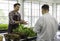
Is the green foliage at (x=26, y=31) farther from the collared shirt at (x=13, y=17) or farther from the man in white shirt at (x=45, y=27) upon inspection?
the collared shirt at (x=13, y=17)

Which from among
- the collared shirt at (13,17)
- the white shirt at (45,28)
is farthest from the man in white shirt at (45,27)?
the collared shirt at (13,17)

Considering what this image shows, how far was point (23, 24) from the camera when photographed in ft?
12.5

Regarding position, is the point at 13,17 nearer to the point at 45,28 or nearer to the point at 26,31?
the point at 26,31

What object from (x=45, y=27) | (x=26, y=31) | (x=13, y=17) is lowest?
(x=26, y=31)

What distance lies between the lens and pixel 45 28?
316 centimetres

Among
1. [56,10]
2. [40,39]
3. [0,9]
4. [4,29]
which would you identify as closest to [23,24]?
[40,39]

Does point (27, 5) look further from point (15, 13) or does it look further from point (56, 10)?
point (15, 13)

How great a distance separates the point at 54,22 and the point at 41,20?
1.07 feet

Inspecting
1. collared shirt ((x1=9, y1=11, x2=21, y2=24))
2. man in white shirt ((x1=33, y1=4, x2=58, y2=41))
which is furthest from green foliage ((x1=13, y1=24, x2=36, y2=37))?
collared shirt ((x1=9, y1=11, x2=21, y2=24))

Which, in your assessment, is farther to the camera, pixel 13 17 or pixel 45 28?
pixel 13 17

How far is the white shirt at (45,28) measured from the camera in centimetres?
314

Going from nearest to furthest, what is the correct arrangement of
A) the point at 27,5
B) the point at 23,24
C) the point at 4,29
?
the point at 23,24 < the point at 4,29 < the point at 27,5

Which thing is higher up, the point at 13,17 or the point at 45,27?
the point at 13,17

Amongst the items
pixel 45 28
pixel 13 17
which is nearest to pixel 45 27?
pixel 45 28
